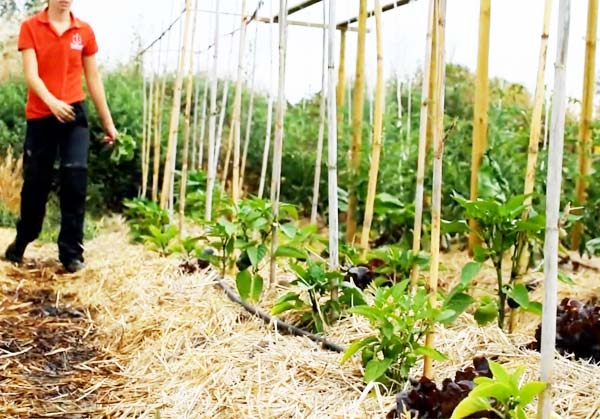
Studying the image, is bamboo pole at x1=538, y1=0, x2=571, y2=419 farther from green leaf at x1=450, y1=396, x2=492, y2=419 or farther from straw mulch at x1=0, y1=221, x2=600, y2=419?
straw mulch at x1=0, y1=221, x2=600, y2=419

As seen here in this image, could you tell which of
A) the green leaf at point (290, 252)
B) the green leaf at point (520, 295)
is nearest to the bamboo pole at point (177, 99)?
the green leaf at point (290, 252)

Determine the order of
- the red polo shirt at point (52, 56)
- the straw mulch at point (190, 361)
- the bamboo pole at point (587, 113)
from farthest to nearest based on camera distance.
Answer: the red polo shirt at point (52, 56)
the bamboo pole at point (587, 113)
the straw mulch at point (190, 361)

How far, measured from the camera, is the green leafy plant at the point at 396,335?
1.71 metres

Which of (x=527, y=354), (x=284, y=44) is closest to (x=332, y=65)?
(x=284, y=44)

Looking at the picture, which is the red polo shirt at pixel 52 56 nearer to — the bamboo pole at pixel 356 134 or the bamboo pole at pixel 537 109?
the bamboo pole at pixel 356 134

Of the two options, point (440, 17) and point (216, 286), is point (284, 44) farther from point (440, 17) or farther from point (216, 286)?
point (440, 17)

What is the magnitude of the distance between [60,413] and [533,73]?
4.70 m

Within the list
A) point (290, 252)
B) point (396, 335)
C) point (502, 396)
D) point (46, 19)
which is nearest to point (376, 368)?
point (396, 335)

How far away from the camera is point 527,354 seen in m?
1.88

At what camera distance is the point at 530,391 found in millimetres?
1274

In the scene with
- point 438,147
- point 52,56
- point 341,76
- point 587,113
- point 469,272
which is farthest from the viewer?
point 341,76

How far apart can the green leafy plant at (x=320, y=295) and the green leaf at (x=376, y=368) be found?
20.3 inches

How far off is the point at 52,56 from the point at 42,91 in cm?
28

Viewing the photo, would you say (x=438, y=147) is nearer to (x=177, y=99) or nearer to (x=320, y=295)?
(x=320, y=295)
